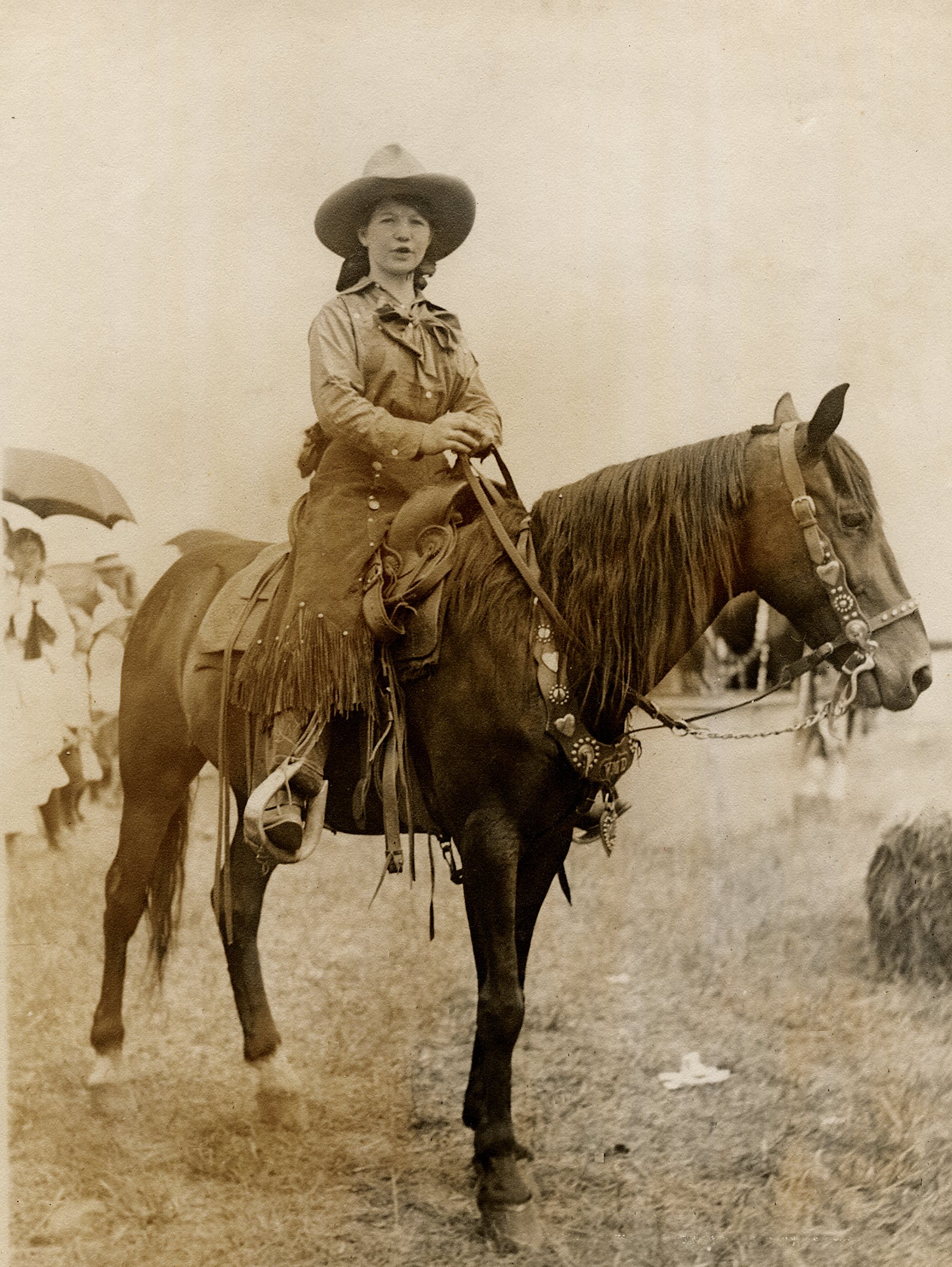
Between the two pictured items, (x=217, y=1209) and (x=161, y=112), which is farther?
(x=161, y=112)

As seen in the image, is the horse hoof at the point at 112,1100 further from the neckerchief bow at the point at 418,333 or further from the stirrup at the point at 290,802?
the neckerchief bow at the point at 418,333

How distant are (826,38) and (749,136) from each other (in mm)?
397

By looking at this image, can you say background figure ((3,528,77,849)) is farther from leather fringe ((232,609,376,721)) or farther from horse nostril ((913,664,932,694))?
horse nostril ((913,664,932,694))

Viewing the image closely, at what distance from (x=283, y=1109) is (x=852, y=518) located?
236 cm

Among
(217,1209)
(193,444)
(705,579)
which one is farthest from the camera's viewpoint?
(193,444)

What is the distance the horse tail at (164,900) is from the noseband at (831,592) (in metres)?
1.96

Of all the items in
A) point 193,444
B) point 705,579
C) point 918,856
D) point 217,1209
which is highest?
point 193,444


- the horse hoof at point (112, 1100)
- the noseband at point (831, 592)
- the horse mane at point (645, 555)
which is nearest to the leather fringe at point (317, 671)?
the horse mane at point (645, 555)

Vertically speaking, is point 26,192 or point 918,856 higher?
point 26,192

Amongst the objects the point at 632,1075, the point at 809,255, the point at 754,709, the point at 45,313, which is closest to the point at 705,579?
the point at 754,709

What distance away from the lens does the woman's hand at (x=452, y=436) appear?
3.34 meters

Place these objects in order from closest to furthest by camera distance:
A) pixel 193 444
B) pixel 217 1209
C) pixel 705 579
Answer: pixel 705 579 → pixel 217 1209 → pixel 193 444

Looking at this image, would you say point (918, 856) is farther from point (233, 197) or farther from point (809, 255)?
point (233, 197)

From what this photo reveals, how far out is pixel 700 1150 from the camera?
352 cm
